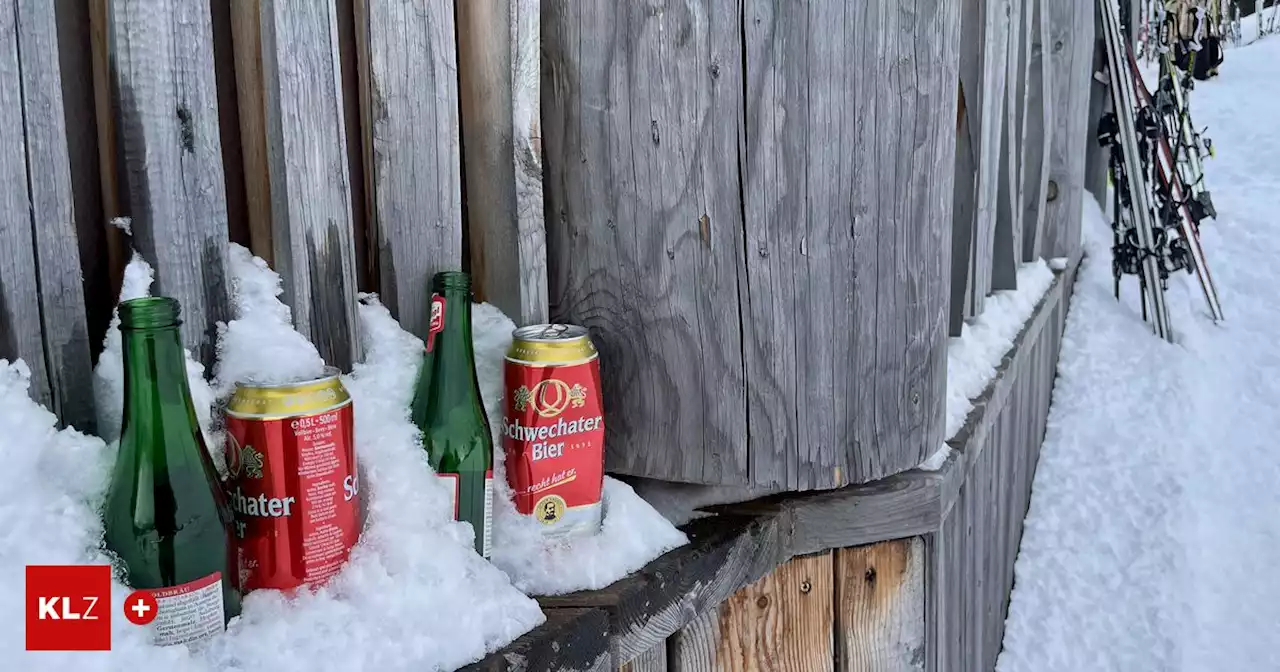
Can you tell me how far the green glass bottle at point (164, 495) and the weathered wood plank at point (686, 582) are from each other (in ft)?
1.51

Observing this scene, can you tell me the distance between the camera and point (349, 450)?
1.17 metres

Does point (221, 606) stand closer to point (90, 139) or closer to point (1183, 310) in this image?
point (90, 139)

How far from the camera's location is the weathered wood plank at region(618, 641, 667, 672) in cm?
154

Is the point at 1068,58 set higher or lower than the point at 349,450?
higher

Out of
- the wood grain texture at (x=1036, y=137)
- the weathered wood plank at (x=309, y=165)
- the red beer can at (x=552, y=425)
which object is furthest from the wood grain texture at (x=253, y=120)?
the wood grain texture at (x=1036, y=137)

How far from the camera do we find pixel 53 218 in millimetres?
1059

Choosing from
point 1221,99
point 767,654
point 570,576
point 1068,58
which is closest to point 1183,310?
point 1068,58

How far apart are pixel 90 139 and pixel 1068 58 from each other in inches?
162

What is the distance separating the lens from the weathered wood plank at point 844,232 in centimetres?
148

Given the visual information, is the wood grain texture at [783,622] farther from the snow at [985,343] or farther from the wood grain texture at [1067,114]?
the wood grain texture at [1067,114]

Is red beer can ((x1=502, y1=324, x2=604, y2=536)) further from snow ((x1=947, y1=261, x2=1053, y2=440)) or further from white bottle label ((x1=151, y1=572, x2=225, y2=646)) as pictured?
snow ((x1=947, y1=261, x2=1053, y2=440))

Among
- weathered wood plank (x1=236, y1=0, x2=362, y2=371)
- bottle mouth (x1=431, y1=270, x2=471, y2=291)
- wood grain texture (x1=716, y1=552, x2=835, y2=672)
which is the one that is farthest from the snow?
weathered wood plank (x1=236, y1=0, x2=362, y2=371)

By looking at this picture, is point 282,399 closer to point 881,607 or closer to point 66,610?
point 66,610

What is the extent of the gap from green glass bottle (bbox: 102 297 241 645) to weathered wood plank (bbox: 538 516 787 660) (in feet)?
1.51
